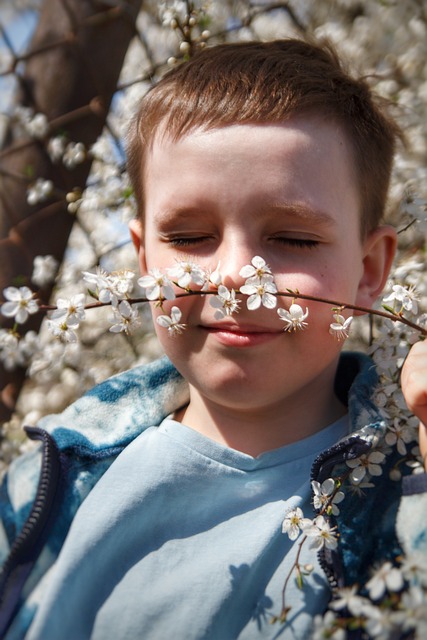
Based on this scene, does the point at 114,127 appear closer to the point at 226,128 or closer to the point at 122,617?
the point at 226,128

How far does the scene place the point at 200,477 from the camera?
1.44m

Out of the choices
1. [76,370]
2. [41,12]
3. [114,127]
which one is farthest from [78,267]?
[41,12]

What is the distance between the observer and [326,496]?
128 centimetres

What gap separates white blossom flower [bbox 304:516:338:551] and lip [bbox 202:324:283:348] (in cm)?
33

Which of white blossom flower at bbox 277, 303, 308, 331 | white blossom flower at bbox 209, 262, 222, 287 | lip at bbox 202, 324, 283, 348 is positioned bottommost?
lip at bbox 202, 324, 283, 348

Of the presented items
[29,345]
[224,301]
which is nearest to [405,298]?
[224,301]

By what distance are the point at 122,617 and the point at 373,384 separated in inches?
27.3

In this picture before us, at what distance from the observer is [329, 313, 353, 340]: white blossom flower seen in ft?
4.14

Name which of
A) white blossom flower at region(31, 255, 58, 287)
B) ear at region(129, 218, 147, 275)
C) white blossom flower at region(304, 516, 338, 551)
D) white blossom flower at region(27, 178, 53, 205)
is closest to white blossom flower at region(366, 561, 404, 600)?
white blossom flower at region(304, 516, 338, 551)

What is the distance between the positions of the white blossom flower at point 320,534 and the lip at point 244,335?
328 millimetres

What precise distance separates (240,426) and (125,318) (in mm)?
369

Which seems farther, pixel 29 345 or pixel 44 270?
pixel 44 270

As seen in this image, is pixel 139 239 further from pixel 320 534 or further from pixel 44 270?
pixel 320 534

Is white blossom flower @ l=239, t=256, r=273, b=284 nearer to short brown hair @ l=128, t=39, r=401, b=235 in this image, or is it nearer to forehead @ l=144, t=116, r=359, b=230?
forehead @ l=144, t=116, r=359, b=230
